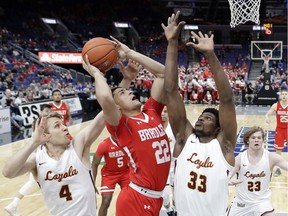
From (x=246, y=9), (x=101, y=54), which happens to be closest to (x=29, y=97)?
(x=246, y=9)

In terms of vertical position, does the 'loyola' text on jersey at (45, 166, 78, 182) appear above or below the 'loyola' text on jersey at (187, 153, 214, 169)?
below

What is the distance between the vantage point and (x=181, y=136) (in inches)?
118

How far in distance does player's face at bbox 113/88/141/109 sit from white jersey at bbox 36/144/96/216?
557mm

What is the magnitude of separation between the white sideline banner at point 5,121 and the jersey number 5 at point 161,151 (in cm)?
1118

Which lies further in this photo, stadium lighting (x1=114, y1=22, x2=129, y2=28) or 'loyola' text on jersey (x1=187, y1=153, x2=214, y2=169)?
stadium lighting (x1=114, y1=22, x2=129, y2=28)

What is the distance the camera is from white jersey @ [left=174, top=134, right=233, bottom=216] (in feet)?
9.25

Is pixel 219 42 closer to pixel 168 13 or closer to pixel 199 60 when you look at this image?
pixel 199 60

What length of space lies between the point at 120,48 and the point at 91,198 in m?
1.28

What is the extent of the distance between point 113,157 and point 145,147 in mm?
2007

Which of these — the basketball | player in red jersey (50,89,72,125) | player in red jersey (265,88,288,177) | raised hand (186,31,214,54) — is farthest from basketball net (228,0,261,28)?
raised hand (186,31,214,54)

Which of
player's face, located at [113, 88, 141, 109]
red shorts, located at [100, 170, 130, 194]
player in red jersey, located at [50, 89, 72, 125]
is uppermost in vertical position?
player's face, located at [113, 88, 141, 109]

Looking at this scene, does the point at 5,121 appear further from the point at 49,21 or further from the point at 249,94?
the point at 49,21

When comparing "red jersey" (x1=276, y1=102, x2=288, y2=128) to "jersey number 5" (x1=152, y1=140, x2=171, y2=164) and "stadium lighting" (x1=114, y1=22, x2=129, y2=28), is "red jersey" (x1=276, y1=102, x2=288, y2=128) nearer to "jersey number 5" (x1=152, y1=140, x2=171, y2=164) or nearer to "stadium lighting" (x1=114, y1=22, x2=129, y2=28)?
"jersey number 5" (x1=152, y1=140, x2=171, y2=164)

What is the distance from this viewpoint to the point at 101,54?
3.29 metres
